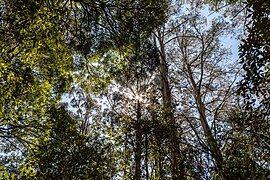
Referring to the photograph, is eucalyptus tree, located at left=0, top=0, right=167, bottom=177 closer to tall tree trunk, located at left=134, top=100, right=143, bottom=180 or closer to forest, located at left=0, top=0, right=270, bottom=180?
forest, located at left=0, top=0, right=270, bottom=180

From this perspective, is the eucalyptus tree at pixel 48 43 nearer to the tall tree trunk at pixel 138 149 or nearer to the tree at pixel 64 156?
the tree at pixel 64 156

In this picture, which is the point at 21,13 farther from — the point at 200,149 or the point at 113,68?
the point at 200,149

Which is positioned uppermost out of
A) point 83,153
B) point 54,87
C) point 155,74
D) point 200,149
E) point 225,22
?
point 225,22

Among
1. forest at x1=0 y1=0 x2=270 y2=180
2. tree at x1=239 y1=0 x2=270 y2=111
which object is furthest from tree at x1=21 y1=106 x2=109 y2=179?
tree at x1=239 y1=0 x2=270 y2=111

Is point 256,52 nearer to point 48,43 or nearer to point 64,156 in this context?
point 48,43

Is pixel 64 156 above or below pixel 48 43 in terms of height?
below

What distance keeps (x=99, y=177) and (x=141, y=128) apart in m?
1.86

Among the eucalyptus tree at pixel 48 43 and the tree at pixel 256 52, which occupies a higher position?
the eucalyptus tree at pixel 48 43

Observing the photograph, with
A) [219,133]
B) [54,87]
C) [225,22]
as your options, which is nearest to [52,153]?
[54,87]

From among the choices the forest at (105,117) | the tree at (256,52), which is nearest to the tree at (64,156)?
the forest at (105,117)

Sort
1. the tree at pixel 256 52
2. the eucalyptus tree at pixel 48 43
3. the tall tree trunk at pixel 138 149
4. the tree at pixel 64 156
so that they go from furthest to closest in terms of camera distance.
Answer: the tall tree trunk at pixel 138 149 → the tree at pixel 64 156 → the eucalyptus tree at pixel 48 43 → the tree at pixel 256 52

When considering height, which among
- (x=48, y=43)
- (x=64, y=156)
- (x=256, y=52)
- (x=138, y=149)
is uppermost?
(x=48, y=43)

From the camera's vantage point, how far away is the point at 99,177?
519cm

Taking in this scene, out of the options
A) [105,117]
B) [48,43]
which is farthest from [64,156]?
[105,117]
